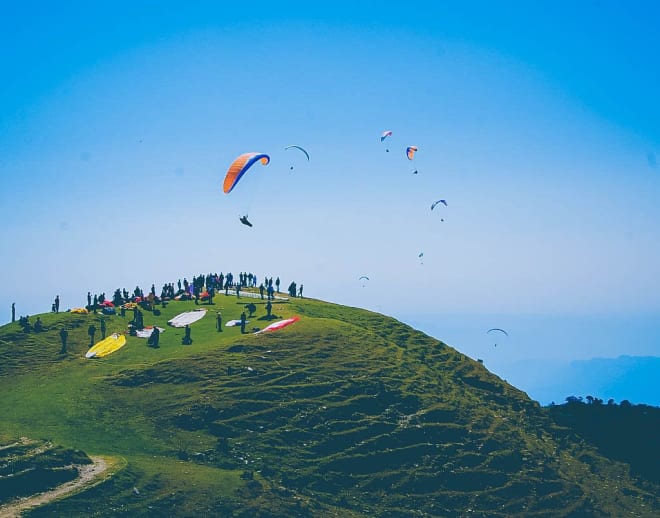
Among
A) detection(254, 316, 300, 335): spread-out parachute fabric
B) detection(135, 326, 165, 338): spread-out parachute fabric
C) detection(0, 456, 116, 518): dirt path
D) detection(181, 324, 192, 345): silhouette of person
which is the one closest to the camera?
detection(0, 456, 116, 518): dirt path

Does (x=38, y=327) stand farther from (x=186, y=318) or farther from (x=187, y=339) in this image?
(x=187, y=339)

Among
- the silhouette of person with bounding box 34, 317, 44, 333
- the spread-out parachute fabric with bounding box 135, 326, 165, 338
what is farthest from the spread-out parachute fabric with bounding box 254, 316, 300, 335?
the silhouette of person with bounding box 34, 317, 44, 333

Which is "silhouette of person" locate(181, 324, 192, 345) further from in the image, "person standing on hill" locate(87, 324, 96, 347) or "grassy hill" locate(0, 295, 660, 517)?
"person standing on hill" locate(87, 324, 96, 347)

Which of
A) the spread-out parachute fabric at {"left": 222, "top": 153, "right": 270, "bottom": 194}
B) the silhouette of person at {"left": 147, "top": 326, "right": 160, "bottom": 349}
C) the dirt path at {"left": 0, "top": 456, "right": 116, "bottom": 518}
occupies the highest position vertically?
the spread-out parachute fabric at {"left": 222, "top": 153, "right": 270, "bottom": 194}

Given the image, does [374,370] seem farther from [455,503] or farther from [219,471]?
[219,471]

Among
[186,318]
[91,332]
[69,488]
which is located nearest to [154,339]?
[91,332]

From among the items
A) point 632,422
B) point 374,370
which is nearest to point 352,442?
point 374,370

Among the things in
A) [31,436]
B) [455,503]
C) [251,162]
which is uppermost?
[251,162]
